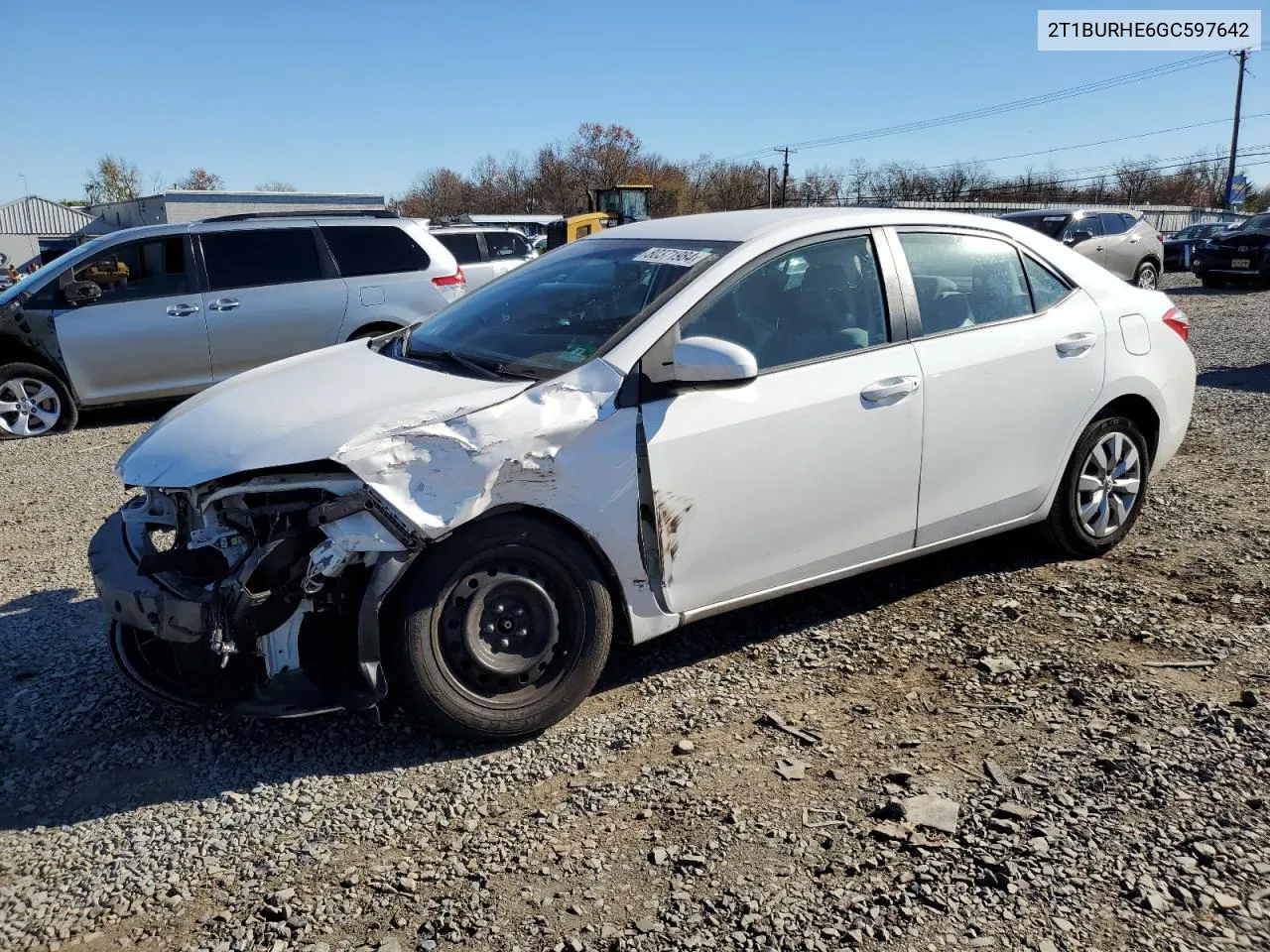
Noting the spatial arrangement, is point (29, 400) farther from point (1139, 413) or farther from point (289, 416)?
point (1139, 413)

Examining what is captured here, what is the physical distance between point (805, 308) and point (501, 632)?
1714mm

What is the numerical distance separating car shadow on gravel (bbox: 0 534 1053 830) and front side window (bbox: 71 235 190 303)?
17.6 feet

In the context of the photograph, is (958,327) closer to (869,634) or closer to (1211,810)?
(869,634)

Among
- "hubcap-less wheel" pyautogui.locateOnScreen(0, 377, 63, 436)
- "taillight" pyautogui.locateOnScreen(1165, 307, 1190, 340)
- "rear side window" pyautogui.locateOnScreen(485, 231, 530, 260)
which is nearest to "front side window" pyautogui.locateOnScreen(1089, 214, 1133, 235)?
"rear side window" pyautogui.locateOnScreen(485, 231, 530, 260)

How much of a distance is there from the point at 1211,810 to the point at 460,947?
2.15 metres

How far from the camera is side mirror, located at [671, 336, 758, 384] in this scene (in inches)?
129

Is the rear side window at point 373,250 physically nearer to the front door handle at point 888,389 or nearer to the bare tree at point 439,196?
the front door handle at point 888,389

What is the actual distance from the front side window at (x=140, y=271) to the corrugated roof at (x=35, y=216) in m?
66.6

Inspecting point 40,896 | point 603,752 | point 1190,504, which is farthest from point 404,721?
point 1190,504

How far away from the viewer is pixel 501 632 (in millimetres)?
3230

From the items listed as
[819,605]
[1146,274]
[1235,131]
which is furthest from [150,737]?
[1235,131]

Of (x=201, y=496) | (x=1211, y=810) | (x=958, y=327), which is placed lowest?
(x=1211, y=810)

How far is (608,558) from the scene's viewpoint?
11.0 ft

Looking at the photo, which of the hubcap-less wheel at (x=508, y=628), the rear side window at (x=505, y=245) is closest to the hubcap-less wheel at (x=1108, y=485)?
the hubcap-less wheel at (x=508, y=628)
